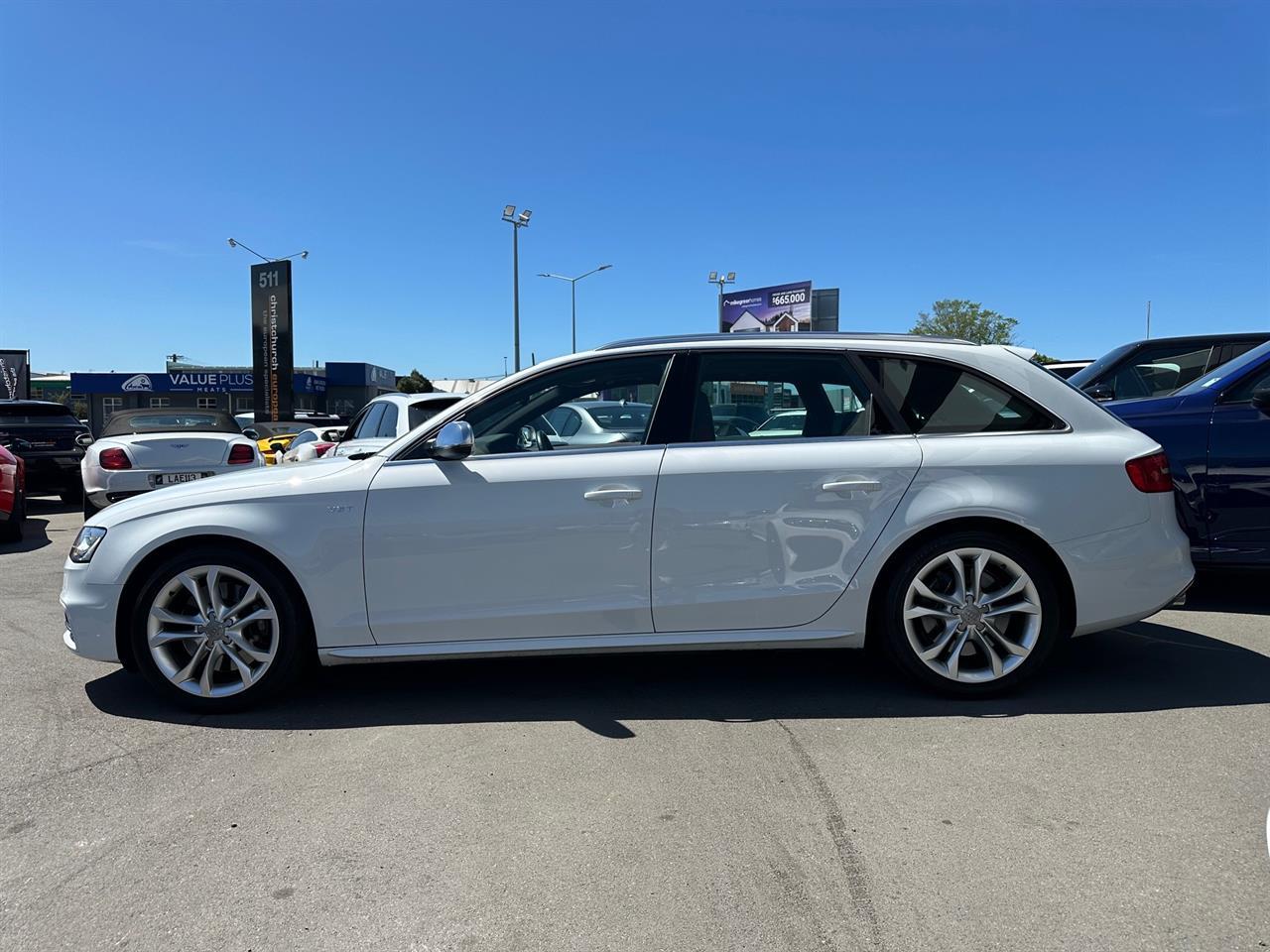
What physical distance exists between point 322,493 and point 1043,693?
3363mm

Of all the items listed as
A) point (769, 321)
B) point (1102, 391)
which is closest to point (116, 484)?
point (1102, 391)

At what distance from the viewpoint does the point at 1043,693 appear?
413 cm

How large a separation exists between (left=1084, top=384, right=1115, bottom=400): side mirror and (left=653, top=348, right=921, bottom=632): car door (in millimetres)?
5376

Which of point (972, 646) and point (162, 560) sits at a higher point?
point (162, 560)

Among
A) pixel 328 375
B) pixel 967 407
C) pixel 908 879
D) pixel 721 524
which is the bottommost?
pixel 908 879

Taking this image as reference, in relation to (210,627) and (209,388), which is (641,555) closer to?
(210,627)

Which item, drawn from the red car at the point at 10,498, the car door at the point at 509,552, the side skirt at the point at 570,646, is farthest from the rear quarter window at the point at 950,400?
the red car at the point at 10,498

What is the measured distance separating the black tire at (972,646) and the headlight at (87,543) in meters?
3.50

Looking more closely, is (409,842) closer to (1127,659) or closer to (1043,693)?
(1043,693)

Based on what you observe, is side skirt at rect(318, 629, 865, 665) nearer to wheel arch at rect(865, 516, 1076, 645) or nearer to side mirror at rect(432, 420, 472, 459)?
wheel arch at rect(865, 516, 1076, 645)

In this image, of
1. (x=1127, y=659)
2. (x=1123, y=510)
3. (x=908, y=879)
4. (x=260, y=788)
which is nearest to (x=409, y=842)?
(x=260, y=788)

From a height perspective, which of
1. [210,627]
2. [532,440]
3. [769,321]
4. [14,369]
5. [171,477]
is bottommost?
[210,627]

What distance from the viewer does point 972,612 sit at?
395cm

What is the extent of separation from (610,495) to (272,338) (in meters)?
30.2
